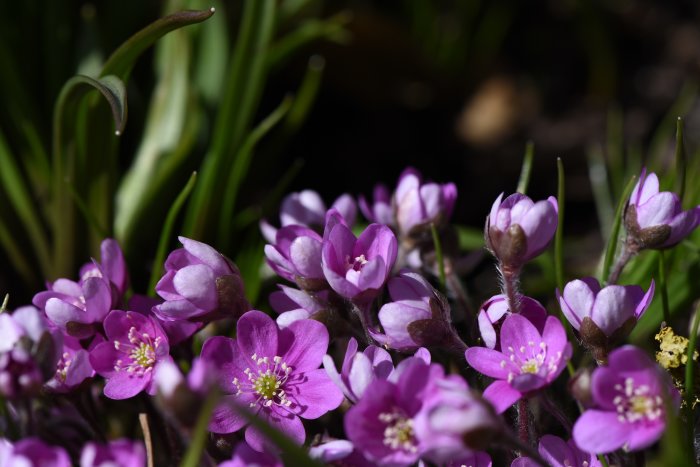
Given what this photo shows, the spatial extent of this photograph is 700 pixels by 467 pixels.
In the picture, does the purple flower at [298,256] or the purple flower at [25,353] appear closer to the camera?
the purple flower at [25,353]

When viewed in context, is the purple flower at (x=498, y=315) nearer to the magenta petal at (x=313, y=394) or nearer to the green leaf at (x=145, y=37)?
the magenta petal at (x=313, y=394)

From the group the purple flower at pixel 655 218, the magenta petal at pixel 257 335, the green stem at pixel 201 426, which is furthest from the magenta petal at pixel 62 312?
the purple flower at pixel 655 218

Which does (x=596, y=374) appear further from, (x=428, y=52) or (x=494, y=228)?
(x=428, y=52)

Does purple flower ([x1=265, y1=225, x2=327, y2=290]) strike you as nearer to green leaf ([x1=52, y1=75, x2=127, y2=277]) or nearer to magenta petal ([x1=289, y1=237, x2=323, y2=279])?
magenta petal ([x1=289, y1=237, x2=323, y2=279])

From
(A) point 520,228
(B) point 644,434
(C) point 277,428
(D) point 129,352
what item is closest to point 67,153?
(D) point 129,352

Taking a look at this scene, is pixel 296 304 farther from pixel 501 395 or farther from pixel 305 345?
pixel 501 395

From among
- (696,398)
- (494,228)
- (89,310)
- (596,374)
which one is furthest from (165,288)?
(696,398)
